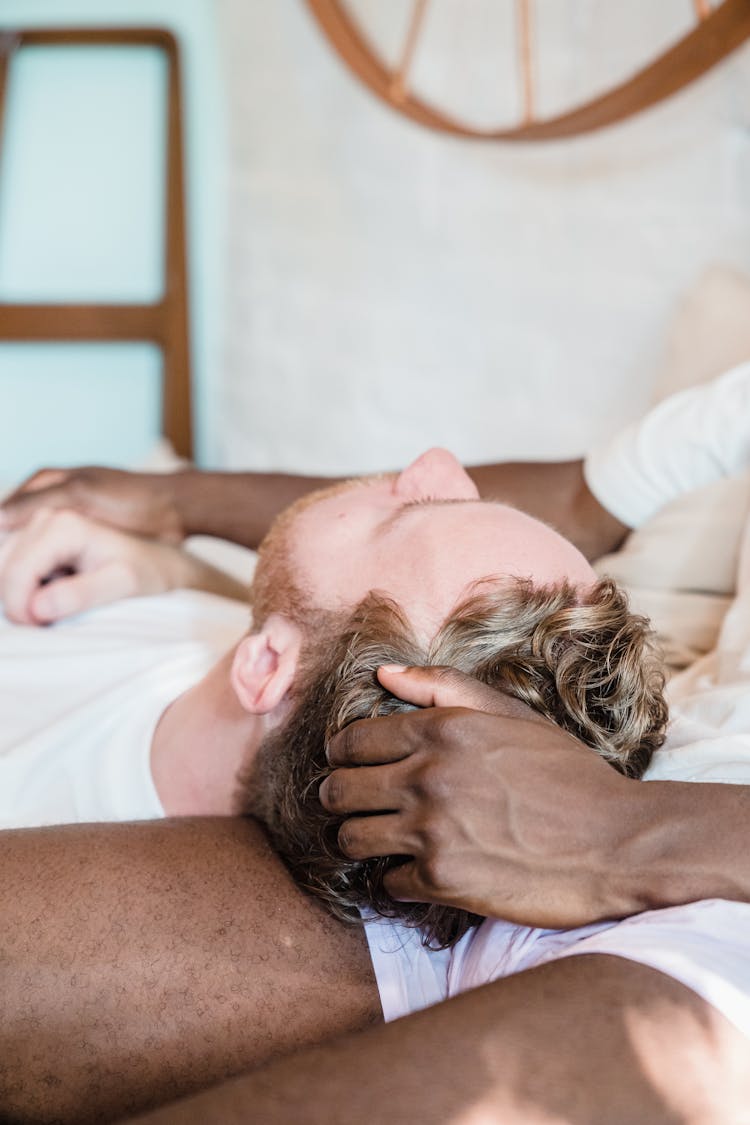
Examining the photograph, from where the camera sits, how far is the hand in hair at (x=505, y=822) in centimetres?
68

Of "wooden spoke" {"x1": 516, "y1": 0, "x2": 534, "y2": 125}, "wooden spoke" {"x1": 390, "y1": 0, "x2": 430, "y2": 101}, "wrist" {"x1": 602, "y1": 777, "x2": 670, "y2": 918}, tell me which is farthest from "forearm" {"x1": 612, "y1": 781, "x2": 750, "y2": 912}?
"wooden spoke" {"x1": 390, "y1": 0, "x2": 430, "y2": 101}

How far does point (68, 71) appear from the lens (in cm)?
247

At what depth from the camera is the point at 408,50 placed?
1935 millimetres

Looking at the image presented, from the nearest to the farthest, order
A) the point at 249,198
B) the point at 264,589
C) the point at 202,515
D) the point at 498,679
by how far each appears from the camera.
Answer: the point at 498,679, the point at 264,589, the point at 202,515, the point at 249,198

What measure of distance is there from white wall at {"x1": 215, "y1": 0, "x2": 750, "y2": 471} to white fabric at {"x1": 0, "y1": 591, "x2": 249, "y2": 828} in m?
0.88

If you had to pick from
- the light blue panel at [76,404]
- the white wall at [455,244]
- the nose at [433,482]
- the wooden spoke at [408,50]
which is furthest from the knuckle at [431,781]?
the light blue panel at [76,404]

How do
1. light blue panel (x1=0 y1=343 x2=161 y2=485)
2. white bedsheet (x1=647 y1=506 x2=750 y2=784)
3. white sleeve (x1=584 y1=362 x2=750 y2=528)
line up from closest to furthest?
1. white bedsheet (x1=647 y1=506 x2=750 y2=784)
2. white sleeve (x1=584 y1=362 x2=750 y2=528)
3. light blue panel (x1=0 y1=343 x2=161 y2=485)

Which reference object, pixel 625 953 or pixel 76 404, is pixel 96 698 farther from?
pixel 76 404

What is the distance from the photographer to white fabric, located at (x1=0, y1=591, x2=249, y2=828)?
1.01 metres

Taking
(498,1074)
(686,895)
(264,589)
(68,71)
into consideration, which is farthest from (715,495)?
(68,71)

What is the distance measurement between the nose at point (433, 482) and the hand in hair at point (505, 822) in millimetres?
335

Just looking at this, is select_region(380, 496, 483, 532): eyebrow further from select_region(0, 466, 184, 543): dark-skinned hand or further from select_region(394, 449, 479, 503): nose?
select_region(0, 466, 184, 543): dark-skinned hand

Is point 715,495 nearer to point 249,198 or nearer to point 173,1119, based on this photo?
point 173,1119

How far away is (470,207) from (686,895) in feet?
5.28
